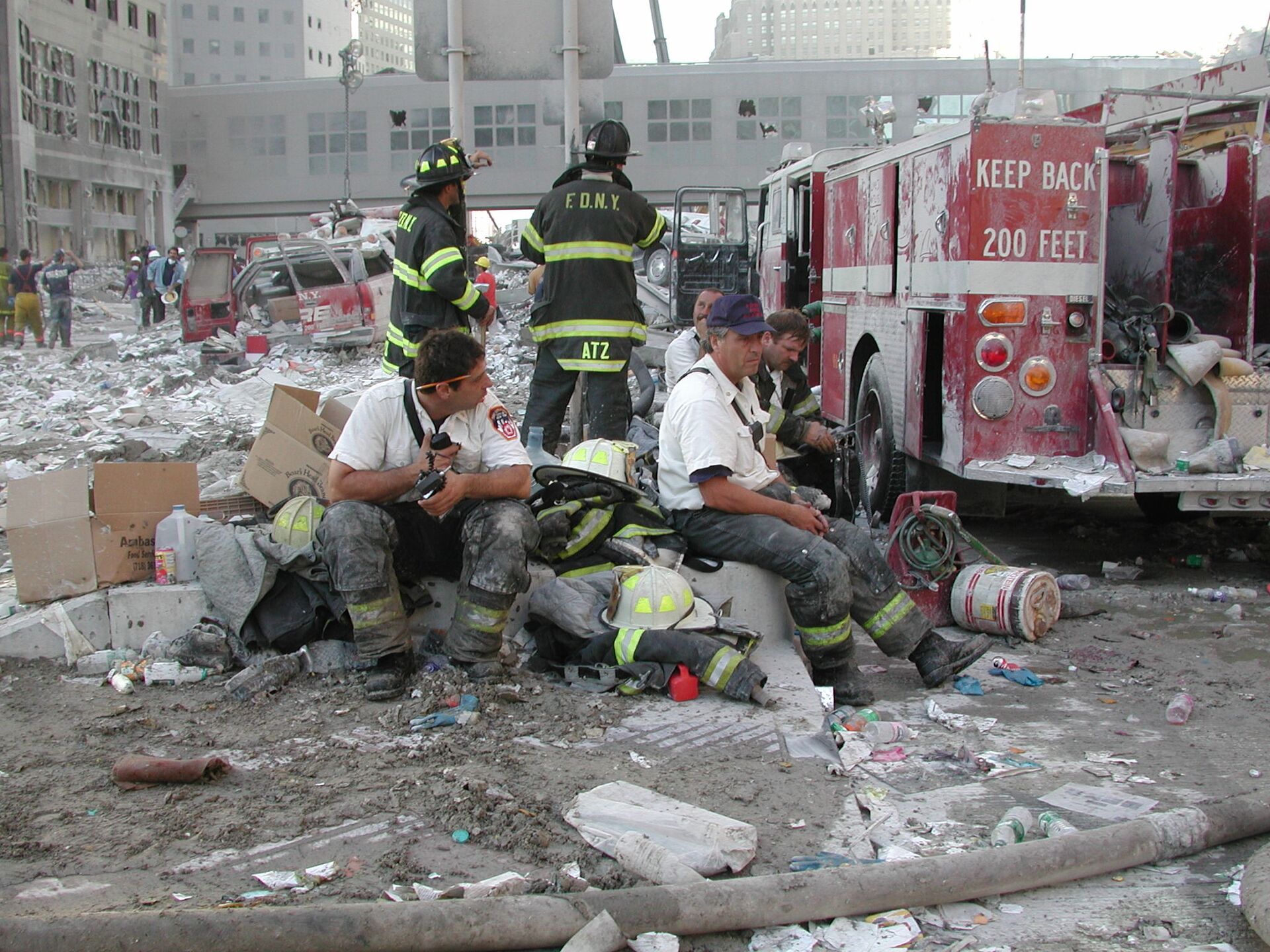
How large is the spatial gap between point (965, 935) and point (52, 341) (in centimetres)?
2162

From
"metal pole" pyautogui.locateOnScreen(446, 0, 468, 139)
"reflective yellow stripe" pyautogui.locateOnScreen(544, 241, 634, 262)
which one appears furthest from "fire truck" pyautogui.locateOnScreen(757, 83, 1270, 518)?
"metal pole" pyautogui.locateOnScreen(446, 0, 468, 139)

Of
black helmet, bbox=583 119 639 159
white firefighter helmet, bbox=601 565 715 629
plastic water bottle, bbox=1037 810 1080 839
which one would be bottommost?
plastic water bottle, bbox=1037 810 1080 839

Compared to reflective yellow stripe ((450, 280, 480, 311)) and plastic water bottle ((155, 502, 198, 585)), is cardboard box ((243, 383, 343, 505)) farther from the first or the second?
reflective yellow stripe ((450, 280, 480, 311))

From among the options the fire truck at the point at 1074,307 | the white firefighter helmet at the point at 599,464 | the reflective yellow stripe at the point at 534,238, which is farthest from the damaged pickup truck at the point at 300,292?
the white firefighter helmet at the point at 599,464

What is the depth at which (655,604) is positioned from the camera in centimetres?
427

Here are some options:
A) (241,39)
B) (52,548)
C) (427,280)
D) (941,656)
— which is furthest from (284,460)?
(241,39)

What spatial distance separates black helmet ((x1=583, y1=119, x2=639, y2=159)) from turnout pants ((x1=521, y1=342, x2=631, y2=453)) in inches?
41.4

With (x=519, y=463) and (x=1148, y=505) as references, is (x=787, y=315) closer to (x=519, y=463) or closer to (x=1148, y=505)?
(x=519, y=463)

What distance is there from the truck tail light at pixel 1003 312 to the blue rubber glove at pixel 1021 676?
1.78m

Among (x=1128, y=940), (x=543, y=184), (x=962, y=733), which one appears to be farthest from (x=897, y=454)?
(x=543, y=184)

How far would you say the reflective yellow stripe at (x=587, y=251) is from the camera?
246 inches

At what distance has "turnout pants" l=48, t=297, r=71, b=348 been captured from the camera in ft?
67.7

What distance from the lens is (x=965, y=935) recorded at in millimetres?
2619

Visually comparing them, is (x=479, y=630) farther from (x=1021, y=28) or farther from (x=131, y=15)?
(x=131, y=15)
